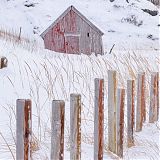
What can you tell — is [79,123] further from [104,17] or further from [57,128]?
[104,17]

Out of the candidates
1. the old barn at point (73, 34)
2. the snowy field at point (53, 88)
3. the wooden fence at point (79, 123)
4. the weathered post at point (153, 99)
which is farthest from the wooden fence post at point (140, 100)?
the old barn at point (73, 34)

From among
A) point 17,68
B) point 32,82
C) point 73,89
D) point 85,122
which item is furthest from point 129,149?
point 17,68

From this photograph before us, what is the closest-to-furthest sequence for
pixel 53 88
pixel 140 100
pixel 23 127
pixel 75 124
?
pixel 23 127, pixel 75 124, pixel 140 100, pixel 53 88

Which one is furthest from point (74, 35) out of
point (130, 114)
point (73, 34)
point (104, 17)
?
point (130, 114)

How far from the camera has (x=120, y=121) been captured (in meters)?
3.84

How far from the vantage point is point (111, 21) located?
139ft

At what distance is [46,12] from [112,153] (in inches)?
1626

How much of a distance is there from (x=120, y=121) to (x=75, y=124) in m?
0.74

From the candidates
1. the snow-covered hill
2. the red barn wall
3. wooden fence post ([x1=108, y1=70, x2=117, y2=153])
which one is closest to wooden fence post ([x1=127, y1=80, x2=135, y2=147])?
wooden fence post ([x1=108, y1=70, x2=117, y2=153])

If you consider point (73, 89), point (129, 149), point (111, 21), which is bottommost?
point (129, 149)

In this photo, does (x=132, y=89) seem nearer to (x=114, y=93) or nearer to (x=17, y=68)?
(x=114, y=93)

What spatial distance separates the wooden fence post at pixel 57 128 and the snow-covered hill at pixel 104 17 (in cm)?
3287

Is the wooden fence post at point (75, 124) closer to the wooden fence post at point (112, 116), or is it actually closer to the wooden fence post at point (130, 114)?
the wooden fence post at point (112, 116)

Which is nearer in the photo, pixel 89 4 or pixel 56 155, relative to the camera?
pixel 56 155
